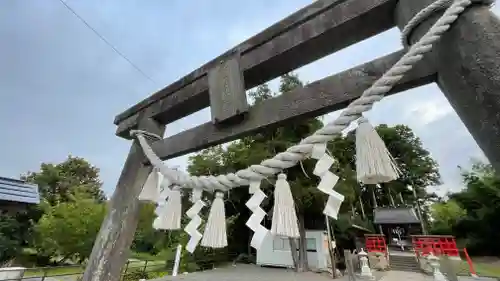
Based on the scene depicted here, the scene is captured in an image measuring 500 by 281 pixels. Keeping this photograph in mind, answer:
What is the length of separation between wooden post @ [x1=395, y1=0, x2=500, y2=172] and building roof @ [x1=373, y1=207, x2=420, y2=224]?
13.4m

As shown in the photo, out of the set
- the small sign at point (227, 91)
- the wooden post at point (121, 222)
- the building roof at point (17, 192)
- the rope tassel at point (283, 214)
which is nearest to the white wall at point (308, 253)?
the building roof at point (17, 192)

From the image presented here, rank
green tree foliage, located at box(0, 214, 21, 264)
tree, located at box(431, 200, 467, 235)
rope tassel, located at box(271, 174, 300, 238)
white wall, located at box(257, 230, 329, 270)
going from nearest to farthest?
1. rope tassel, located at box(271, 174, 300, 238)
2. white wall, located at box(257, 230, 329, 270)
3. green tree foliage, located at box(0, 214, 21, 264)
4. tree, located at box(431, 200, 467, 235)

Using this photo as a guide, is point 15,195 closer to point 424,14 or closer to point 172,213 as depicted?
point 172,213

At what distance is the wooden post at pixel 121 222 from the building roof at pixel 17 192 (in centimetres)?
300

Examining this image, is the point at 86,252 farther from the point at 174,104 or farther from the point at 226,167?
the point at 174,104

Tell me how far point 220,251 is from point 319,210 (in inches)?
166

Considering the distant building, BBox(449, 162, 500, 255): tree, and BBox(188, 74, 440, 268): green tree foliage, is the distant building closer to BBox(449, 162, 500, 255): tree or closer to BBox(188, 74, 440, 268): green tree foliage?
BBox(188, 74, 440, 268): green tree foliage

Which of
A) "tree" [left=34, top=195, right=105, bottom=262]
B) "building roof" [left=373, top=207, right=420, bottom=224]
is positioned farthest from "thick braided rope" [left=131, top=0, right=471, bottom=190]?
"building roof" [left=373, top=207, right=420, bottom=224]

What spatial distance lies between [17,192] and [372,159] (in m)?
4.44

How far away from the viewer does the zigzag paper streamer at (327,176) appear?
0.52m

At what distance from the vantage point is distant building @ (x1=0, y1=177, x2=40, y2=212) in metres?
2.96

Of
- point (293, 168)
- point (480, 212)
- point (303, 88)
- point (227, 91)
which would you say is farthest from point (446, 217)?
point (227, 91)

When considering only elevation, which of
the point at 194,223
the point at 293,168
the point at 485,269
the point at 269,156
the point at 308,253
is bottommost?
the point at 485,269

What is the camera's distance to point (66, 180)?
539 inches
